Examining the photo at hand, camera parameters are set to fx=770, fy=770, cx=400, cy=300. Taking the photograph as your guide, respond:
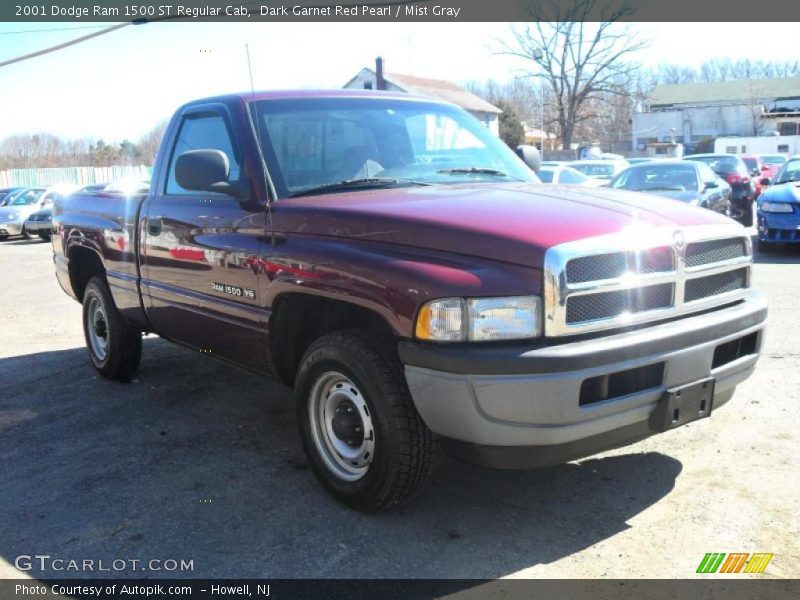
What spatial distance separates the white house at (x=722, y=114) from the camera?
6644cm

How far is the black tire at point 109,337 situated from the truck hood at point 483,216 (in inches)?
98.9

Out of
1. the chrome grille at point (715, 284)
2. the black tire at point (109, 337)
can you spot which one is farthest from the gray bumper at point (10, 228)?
the chrome grille at point (715, 284)

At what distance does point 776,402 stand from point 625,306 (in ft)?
7.74

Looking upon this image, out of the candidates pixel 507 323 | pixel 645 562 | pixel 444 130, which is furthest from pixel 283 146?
pixel 645 562

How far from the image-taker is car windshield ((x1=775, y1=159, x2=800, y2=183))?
13062 mm

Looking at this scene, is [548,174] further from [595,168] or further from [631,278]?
[631,278]

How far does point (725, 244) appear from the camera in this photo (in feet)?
11.5

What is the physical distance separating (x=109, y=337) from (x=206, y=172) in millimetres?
2391

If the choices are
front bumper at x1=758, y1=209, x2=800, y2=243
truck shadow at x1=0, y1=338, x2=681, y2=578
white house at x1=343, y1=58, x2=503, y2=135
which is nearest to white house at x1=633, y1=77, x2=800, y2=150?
white house at x1=343, y1=58, x2=503, y2=135

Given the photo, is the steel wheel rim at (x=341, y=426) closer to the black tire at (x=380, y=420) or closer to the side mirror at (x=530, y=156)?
the black tire at (x=380, y=420)

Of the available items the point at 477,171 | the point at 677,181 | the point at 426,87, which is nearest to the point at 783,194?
the point at 677,181

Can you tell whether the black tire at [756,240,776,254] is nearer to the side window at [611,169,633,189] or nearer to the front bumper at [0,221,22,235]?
the side window at [611,169,633,189]

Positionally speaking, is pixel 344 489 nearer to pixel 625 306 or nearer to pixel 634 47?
pixel 625 306

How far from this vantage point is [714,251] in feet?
11.3
